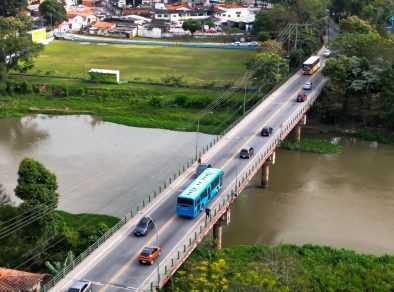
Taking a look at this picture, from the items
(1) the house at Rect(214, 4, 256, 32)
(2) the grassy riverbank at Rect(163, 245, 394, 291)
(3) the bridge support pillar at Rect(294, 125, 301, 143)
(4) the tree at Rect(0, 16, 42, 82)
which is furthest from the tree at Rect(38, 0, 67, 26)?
(2) the grassy riverbank at Rect(163, 245, 394, 291)

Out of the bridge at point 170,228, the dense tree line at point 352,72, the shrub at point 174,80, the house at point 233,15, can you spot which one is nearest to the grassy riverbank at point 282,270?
the bridge at point 170,228

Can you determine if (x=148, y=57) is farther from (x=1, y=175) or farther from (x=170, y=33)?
(x=1, y=175)

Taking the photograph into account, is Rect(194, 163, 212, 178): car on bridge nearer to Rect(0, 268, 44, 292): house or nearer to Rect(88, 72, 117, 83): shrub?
Rect(0, 268, 44, 292): house

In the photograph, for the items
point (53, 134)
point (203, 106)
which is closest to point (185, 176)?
point (53, 134)

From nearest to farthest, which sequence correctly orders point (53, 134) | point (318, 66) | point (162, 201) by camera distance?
point (162, 201), point (53, 134), point (318, 66)

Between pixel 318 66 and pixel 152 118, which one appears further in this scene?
pixel 318 66

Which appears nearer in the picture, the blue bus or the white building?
the blue bus

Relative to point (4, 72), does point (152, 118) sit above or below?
below

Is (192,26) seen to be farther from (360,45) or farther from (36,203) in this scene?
(36,203)
